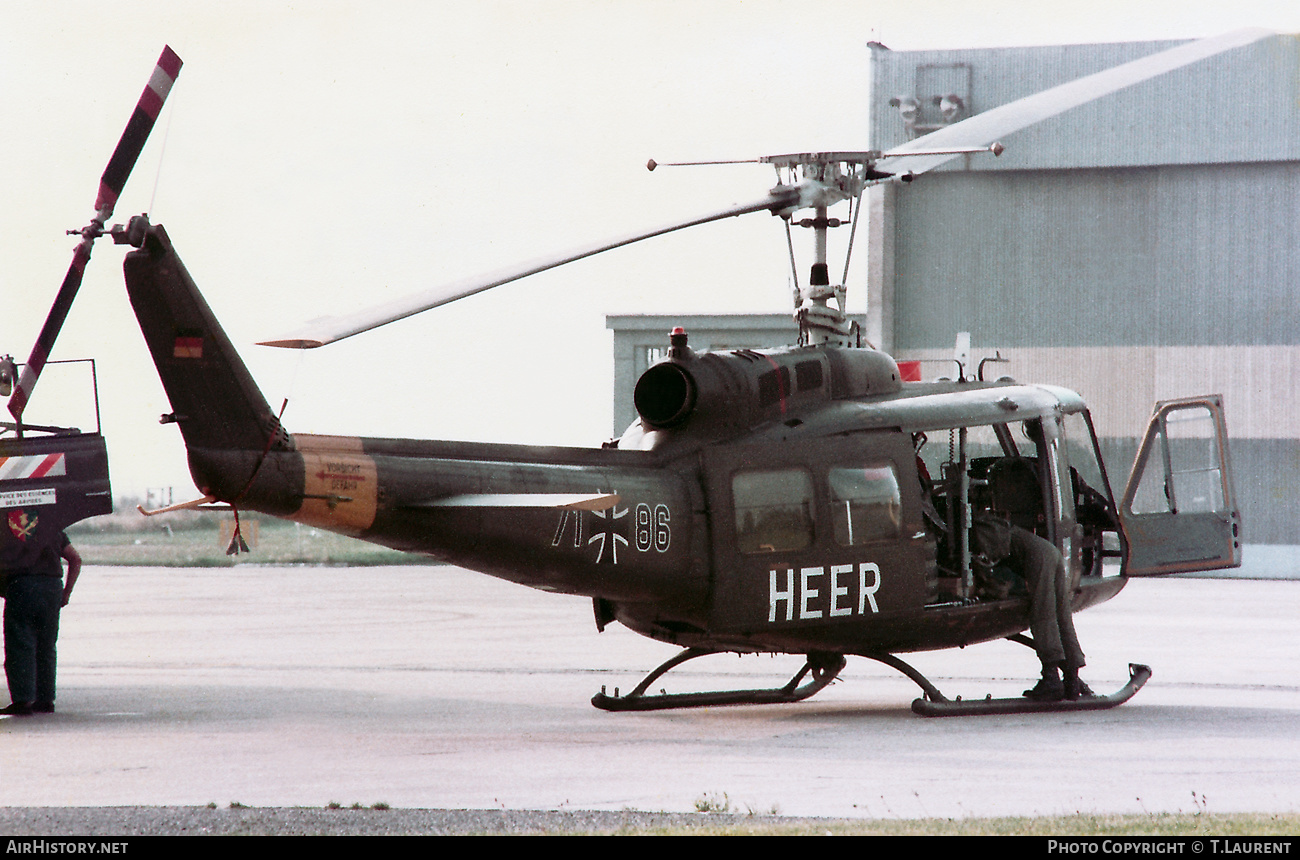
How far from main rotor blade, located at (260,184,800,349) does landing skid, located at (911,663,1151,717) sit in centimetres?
389

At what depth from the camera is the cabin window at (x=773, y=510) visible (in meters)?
10.1

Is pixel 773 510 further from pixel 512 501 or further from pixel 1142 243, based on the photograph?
pixel 1142 243

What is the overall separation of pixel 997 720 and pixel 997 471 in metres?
2.25

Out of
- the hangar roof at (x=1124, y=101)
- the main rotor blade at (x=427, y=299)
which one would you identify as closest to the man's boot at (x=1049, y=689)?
the main rotor blade at (x=427, y=299)

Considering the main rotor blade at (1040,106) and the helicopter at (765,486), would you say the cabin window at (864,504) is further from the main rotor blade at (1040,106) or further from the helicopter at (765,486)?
the main rotor blade at (1040,106)

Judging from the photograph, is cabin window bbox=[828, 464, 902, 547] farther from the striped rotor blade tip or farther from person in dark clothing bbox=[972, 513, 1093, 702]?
Answer: the striped rotor blade tip

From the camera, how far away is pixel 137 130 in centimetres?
869

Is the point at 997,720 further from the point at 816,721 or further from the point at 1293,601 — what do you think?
the point at 1293,601

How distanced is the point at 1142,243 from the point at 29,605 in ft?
99.8

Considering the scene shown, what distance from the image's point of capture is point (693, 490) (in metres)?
10.1

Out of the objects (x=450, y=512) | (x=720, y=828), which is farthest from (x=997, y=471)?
(x=720, y=828)

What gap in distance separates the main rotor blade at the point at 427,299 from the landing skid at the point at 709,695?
330 centimetres

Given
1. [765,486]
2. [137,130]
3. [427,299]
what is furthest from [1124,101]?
[427,299]

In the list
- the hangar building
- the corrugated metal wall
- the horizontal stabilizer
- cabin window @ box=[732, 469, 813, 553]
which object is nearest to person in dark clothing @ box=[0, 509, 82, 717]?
the horizontal stabilizer
